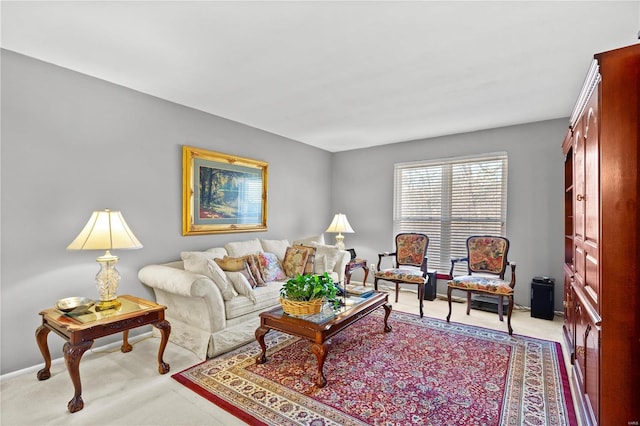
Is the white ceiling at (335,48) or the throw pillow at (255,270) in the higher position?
the white ceiling at (335,48)

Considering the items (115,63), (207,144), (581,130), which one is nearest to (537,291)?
(581,130)

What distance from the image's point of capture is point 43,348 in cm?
243

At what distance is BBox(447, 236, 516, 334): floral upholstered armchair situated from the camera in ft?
11.7

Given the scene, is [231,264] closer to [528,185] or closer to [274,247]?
[274,247]

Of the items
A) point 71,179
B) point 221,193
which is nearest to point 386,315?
point 221,193

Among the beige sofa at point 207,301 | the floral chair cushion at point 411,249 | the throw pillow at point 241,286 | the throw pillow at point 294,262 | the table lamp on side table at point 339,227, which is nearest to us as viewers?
the beige sofa at point 207,301

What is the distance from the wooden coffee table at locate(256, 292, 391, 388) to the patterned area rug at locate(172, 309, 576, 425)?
226 millimetres

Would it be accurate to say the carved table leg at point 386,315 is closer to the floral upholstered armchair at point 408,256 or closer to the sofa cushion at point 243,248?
the floral upholstered armchair at point 408,256

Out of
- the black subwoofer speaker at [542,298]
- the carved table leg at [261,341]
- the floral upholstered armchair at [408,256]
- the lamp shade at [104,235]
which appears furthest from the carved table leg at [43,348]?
the black subwoofer speaker at [542,298]

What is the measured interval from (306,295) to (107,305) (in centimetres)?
162

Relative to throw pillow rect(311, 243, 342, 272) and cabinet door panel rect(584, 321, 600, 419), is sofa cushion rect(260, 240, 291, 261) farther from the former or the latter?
cabinet door panel rect(584, 321, 600, 419)

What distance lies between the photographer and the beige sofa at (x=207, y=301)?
2773 mm

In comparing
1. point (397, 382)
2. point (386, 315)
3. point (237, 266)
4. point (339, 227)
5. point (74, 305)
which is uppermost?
point (339, 227)

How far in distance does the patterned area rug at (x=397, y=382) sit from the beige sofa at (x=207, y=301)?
181 mm
